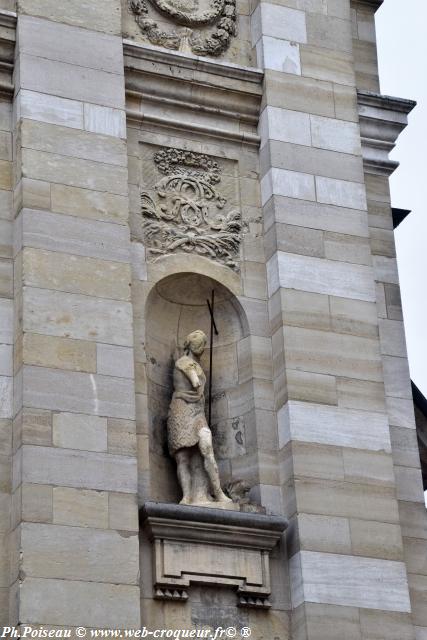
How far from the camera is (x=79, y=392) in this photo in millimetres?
17797

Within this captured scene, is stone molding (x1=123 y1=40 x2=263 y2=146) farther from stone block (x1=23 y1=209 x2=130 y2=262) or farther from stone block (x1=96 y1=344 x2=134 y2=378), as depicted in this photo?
stone block (x1=96 y1=344 x2=134 y2=378)

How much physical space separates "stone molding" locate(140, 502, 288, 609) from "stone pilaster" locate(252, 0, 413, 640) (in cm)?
38

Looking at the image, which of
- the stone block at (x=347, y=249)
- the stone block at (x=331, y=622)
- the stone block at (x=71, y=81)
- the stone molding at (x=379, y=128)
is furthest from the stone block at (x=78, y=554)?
the stone molding at (x=379, y=128)

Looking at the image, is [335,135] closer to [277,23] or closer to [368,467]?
[277,23]

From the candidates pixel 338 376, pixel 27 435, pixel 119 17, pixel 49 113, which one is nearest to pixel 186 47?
pixel 119 17

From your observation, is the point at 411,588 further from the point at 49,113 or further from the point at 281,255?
the point at 49,113

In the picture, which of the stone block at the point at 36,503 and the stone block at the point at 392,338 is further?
the stone block at the point at 392,338

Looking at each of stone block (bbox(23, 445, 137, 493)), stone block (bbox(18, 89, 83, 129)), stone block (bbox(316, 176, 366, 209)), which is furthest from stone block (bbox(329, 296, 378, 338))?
stone block (bbox(18, 89, 83, 129))

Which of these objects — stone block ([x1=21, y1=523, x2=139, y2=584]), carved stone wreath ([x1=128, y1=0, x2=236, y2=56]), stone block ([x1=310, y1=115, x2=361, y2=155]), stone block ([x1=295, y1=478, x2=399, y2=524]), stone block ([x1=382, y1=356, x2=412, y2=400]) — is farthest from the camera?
carved stone wreath ([x1=128, y1=0, x2=236, y2=56])

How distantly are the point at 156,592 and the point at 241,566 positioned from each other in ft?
3.34

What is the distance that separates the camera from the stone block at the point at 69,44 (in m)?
19.5

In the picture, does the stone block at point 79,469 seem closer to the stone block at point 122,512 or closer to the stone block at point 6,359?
the stone block at point 122,512

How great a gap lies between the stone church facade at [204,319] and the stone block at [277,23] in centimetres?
3

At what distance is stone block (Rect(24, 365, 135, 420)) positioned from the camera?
17578 millimetres
